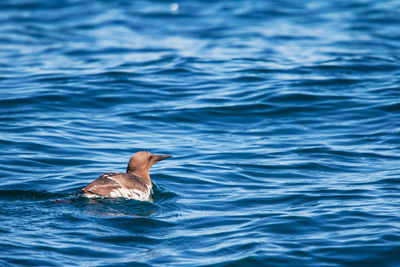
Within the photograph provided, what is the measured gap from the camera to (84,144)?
11602 mm

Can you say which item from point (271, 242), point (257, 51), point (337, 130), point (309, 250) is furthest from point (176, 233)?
point (257, 51)

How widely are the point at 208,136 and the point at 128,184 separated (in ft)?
11.6

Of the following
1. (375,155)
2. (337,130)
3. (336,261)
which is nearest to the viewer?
(336,261)

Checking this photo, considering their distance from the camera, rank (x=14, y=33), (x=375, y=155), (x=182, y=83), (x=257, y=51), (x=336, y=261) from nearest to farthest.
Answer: (x=336, y=261) < (x=375, y=155) < (x=182, y=83) < (x=257, y=51) < (x=14, y=33)

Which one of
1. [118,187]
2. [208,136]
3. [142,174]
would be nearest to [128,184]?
[118,187]

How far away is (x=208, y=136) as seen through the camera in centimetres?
1220

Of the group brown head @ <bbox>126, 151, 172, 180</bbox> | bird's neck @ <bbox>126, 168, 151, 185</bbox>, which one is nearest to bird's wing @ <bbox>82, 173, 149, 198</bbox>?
bird's neck @ <bbox>126, 168, 151, 185</bbox>

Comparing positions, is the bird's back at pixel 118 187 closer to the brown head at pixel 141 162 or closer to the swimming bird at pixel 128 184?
the swimming bird at pixel 128 184

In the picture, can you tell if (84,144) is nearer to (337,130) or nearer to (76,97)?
(76,97)

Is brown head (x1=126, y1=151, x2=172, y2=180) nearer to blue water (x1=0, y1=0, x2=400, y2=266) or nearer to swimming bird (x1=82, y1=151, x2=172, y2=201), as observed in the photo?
swimming bird (x1=82, y1=151, x2=172, y2=201)

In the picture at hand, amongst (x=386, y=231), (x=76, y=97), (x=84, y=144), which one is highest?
(x=76, y=97)

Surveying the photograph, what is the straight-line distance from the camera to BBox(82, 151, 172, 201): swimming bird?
8562 mm

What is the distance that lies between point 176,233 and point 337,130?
5900 mm

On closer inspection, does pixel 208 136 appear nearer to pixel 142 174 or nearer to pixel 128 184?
pixel 142 174
